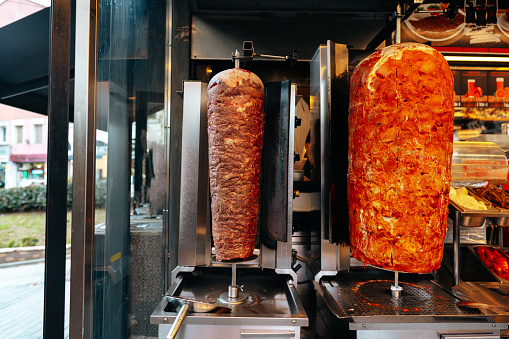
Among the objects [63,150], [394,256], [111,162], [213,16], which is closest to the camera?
[63,150]

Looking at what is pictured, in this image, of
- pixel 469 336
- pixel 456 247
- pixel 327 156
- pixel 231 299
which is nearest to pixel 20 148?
pixel 231 299

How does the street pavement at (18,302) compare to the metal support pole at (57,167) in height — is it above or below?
below

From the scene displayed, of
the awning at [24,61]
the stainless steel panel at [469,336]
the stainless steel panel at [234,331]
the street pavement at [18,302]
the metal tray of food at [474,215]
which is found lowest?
the street pavement at [18,302]

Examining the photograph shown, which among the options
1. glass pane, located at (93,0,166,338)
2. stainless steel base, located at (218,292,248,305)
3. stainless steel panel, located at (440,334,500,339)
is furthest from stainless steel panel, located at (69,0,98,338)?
stainless steel panel, located at (440,334,500,339)

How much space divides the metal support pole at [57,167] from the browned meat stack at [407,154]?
53.9 inches

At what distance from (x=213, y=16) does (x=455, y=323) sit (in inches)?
107

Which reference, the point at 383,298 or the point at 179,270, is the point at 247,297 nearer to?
the point at 179,270

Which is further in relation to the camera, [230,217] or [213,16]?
[213,16]

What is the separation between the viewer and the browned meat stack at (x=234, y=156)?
54.7 inches

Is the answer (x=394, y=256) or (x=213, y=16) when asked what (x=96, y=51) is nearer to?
(x=213, y=16)

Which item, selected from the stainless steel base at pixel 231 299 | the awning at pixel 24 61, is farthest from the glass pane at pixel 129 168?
the stainless steel base at pixel 231 299

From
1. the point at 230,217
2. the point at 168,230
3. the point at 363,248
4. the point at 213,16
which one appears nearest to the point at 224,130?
the point at 230,217

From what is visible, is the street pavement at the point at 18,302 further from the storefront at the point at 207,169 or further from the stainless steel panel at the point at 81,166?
the stainless steel panel at the point at 81,166

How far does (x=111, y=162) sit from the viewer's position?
168cm
